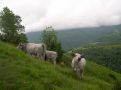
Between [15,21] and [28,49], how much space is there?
3939 centimetres

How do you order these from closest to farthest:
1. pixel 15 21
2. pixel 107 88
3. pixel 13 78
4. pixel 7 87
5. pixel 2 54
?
pixel 7 87 → pixel 13 78 → pixel 2 54 → pixel 107 88 → pixel 15 21

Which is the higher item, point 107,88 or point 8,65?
point 8,65

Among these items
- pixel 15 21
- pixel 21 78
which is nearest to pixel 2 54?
pixel 21 78

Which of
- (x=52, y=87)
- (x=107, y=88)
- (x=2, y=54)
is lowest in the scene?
(x=107, y=88)

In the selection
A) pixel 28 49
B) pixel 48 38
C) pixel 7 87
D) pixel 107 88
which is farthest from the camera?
pixel 48 38

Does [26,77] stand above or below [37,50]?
below

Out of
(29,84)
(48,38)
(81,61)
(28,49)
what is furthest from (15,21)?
(29,84)

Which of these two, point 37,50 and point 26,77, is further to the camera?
point 37,50

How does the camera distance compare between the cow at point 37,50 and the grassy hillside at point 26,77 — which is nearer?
the grassy hillside at point 26,77

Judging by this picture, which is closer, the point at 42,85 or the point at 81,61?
the point at 42,85

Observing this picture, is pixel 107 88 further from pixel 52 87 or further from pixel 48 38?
pixel 48 38

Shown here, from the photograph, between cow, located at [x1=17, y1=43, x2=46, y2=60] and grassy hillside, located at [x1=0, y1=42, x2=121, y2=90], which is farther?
cow, located at [x1=17, y1=43, x2=46, y2=60]

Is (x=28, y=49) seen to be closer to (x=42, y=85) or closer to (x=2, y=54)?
(x=2, y=54)

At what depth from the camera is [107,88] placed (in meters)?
33.2
